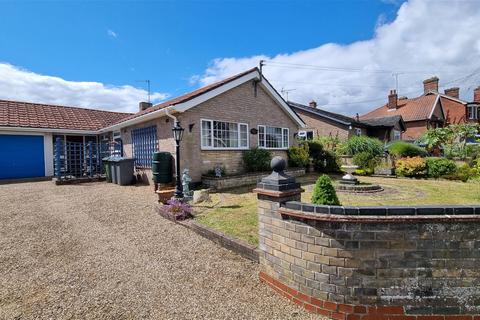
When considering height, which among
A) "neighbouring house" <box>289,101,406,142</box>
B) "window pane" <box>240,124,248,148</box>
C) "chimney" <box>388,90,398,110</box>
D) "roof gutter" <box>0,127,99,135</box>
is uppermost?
"chimney" <box>388,90,398,110</box>

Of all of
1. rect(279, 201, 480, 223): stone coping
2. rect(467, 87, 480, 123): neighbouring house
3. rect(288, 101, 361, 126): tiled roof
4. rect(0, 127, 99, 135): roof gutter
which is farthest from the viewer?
rect(467, 87, 480, 123): neighbouring house

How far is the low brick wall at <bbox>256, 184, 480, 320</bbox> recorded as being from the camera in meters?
2.49

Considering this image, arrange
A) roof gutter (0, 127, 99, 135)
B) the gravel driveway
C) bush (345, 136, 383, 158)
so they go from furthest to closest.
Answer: bush (345, 136, 383, 158) → roof gutter (0, 127, 99, 135) → the gravel driveway

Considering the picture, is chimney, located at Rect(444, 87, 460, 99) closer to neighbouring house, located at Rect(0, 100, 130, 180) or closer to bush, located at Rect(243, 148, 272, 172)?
bush, located at Rect(243, 148, 272, 172)

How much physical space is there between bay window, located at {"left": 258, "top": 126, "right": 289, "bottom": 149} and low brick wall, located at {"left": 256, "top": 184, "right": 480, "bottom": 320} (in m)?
10.5

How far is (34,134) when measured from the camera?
1475 centimetres

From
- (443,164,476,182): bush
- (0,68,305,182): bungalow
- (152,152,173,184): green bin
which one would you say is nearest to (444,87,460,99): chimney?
(443,164,476,182): bush

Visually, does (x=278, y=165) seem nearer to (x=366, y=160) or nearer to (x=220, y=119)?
(x=220, y=119)

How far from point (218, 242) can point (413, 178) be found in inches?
457

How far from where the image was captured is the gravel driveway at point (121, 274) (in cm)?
283

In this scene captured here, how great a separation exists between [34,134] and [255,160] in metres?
13.3

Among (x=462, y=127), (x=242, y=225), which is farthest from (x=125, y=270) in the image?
(x=462, y=127)

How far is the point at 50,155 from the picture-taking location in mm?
15195

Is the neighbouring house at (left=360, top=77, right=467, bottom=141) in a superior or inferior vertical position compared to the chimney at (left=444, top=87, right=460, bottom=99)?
inferior
